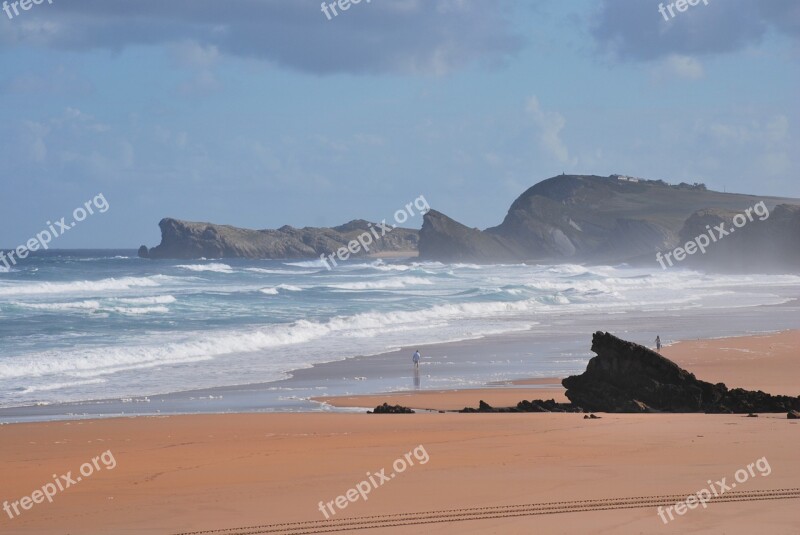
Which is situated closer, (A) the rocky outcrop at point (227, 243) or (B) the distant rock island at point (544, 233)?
(B) the distant rock island at point (544, 233)

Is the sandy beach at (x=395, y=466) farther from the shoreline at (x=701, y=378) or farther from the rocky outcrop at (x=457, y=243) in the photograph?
the rocky outcrop at (x=457, y=243)

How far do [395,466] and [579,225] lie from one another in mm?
168286

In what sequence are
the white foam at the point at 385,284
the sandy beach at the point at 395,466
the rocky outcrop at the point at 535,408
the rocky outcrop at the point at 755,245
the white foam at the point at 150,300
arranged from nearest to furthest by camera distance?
the sandy beach at the point at 395,466, the rocky outcrop at the point at 535,408, the white foam at the point at 150,300, the white foam at the point at 385,284, the rocky outcrop at the point at 755,245

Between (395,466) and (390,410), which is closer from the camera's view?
(395,466)

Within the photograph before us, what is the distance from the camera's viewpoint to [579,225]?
574 ft

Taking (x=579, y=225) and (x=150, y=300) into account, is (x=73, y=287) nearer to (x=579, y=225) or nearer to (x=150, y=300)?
(x=150, y=300)

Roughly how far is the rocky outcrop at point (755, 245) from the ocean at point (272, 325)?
4849 cm

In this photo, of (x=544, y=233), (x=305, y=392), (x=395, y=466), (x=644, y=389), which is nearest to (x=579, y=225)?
(x=544, y=233)

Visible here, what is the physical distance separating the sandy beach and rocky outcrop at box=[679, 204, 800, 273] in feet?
319

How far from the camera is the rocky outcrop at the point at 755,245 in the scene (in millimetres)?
106000

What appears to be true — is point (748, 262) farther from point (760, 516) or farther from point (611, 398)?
point (760, 516)

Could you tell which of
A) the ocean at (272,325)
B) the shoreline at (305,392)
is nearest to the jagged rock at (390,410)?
the shoreline at (305,392)

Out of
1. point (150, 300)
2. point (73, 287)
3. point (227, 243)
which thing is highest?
point (227, 243)

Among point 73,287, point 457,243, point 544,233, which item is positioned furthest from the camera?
point 544,233
